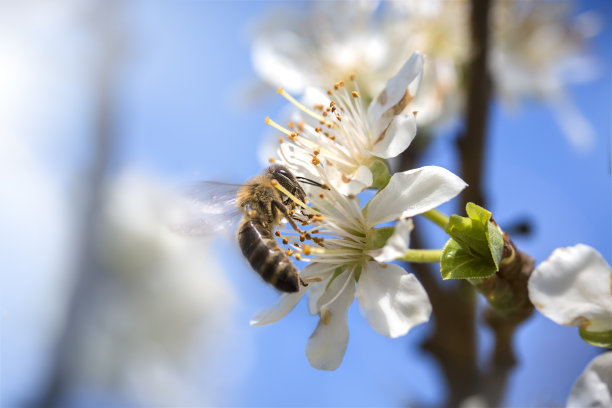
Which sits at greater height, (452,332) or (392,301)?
(392,301)

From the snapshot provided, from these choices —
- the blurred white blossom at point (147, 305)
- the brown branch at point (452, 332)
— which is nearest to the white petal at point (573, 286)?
the brown branch at point (452, 332)

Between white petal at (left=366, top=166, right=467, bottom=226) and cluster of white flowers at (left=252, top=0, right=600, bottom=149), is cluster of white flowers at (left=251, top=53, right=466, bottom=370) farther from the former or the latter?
cluster of white flowers at (left=252, top=0, right=600, bottom=149)

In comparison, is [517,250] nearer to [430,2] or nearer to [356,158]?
[356,158]

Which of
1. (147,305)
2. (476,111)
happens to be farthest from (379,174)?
(147,305)

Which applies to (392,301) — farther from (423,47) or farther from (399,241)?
(423,47)

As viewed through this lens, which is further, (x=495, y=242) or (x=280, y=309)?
(x=280, y=309)

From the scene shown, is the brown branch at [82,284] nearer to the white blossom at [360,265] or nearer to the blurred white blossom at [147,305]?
the blurred white blossom at [147,305]

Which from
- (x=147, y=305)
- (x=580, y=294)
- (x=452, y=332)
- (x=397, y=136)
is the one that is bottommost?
(x=147, y=305)

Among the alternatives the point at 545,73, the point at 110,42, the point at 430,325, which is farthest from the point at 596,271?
the point at 110,42
